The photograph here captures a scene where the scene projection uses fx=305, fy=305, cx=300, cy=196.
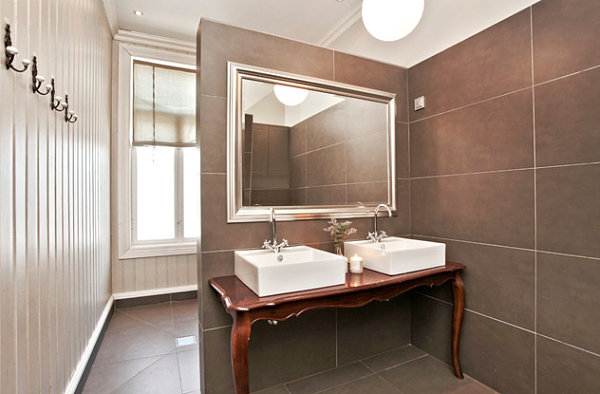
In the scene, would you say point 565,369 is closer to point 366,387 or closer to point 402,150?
point 366,387

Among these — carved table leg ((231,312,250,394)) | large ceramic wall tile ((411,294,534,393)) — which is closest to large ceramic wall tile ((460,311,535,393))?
large ceramic wall tile ((411,294,534,393))

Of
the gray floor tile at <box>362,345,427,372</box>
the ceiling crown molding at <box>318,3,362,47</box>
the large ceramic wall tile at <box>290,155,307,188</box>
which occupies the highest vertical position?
the ceiling crown molding at <box>318,3,362,47</box>

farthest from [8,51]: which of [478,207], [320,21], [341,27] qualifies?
[341,27]

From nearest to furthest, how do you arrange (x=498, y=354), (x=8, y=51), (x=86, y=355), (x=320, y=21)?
(x=8, y=51), (x=498, y=354), (x=86, y=355), (x=320, y=21)

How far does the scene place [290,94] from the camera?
1.95 metres

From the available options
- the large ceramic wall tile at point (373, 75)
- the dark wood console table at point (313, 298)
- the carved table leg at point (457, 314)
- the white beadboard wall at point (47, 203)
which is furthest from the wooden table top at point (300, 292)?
the large ceramic wall tile at point (373, 75)

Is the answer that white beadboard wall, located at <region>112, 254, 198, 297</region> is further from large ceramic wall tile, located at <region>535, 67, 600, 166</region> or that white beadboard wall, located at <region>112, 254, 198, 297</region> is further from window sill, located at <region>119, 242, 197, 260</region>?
large ceramic wall tile, located at <region>535, 67, 600, 166</region>

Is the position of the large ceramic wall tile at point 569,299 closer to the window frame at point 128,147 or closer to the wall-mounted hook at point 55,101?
the wall-mounted hook at point 55,101

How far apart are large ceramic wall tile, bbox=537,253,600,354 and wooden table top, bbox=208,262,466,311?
16.9 inches

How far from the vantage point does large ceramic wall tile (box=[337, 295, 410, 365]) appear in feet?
6.75

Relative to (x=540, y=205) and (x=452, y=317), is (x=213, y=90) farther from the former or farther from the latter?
(x=452, y=317)

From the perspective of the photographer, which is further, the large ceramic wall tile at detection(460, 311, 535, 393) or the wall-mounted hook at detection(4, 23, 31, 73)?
the large ceramic wall tile at detection(460, 311, 535, 393)

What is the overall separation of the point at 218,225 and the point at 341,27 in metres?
2.46

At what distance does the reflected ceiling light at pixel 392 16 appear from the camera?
Result: 5.79 feet
